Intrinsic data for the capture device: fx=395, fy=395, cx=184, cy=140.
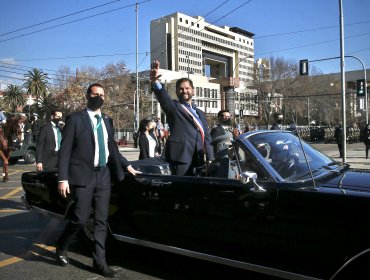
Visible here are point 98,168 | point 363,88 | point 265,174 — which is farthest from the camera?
point 363,88

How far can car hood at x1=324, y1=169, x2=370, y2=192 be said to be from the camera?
2951 millimetres

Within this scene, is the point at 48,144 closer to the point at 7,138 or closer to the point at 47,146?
the point at 47,146

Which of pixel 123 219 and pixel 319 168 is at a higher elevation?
pixel 319 168

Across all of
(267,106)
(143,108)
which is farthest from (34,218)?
(267,106)

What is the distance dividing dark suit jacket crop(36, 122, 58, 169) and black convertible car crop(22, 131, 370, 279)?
10.4 ft

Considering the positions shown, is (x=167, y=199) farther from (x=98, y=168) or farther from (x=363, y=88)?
(x=363, y=88)

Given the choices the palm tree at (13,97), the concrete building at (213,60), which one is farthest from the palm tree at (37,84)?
the concrete building at (213,60)

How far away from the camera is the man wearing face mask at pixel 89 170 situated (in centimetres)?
390

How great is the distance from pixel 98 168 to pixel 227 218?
4.91 feet

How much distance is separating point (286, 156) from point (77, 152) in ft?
6.71

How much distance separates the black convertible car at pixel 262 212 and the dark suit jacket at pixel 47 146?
3.18 m

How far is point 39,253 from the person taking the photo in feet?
15.9

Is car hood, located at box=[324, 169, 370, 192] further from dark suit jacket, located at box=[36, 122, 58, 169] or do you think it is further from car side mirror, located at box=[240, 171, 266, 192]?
dark suit jacket, located at box=[36, 122, 58, 169]

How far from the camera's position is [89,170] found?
13.0 ft
